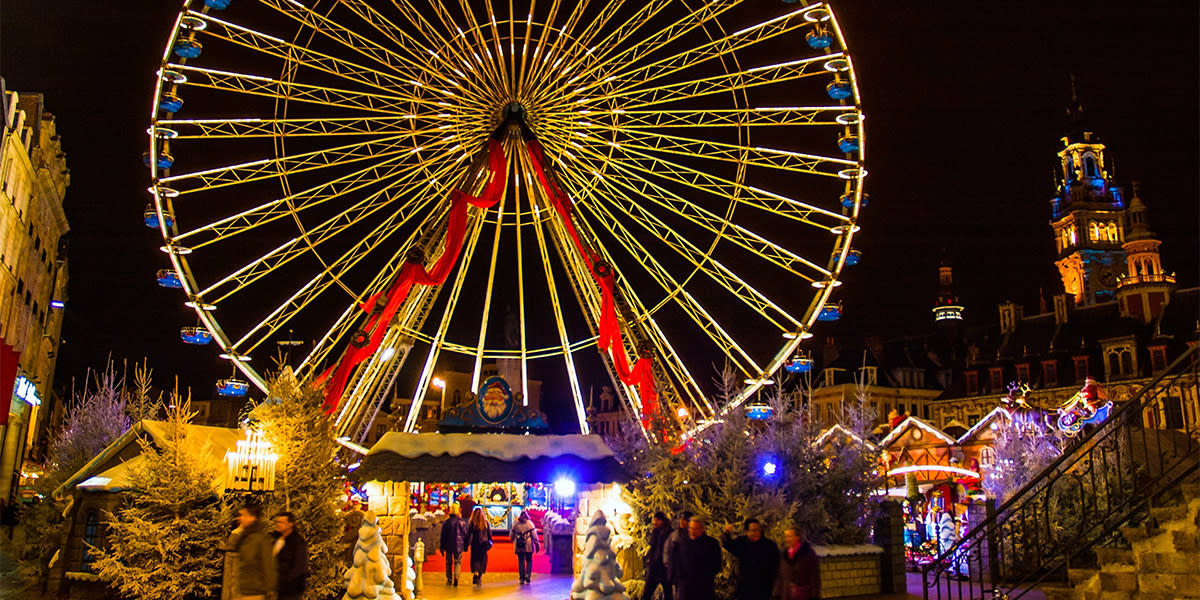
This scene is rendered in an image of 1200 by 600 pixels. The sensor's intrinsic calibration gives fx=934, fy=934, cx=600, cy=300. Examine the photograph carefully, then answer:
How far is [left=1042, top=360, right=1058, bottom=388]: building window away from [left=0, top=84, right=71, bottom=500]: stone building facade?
180 feet

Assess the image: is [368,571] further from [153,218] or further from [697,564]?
[153,218]

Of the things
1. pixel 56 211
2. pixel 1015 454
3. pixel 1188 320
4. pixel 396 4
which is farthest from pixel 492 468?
pixel 1188 320

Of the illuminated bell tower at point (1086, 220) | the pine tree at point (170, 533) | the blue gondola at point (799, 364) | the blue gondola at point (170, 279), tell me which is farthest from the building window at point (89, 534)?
the illuminated bell tower at point (1086, 220)

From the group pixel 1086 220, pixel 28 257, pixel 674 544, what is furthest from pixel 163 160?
pixel 1086 220

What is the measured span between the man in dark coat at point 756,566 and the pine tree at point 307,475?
8342mm

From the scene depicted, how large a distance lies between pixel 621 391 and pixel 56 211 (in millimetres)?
36903

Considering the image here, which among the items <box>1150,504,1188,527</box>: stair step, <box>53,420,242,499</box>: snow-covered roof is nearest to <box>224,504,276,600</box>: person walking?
<box>53,420,242,499</box>: snow-covered roof

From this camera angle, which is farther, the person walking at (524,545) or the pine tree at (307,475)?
the person walking at (524,545)

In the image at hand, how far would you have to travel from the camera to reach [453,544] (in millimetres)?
18953

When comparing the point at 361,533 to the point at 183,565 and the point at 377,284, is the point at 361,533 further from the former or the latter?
the point at 377,284

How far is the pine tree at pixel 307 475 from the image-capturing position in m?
15.8

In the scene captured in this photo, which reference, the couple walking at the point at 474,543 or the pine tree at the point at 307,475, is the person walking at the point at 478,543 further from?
the pine tree at the point at 307,475

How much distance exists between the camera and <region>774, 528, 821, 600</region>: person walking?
32.9 ft

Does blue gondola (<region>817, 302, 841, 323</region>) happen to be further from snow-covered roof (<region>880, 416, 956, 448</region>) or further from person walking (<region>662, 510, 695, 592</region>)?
snow-covered roof (<region>880, 416, 956, 448</region>)
